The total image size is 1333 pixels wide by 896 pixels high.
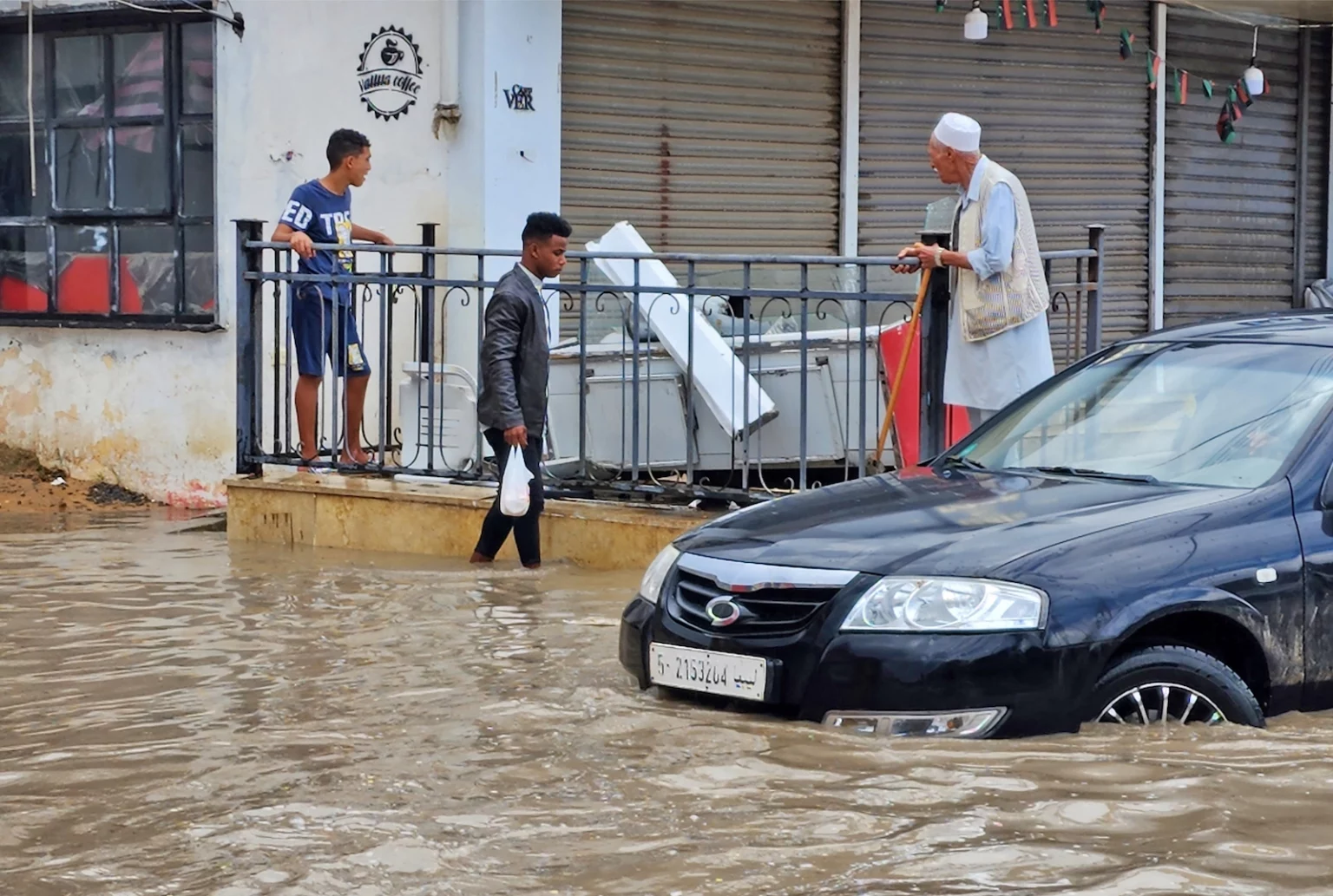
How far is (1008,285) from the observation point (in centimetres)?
753

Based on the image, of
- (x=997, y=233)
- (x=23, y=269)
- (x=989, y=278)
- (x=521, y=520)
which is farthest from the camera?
(x=23, y=269)

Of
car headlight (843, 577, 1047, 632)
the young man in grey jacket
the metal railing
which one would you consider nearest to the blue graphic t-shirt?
the metal railing

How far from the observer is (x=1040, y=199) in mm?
13266

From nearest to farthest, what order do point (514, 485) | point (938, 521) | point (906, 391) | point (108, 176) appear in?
point (938, 521) → point (514, 485) → point (906, 391) → point (108, 176)

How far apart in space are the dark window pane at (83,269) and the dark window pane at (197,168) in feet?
2.47

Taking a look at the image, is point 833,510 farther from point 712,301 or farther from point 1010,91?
point 1010,91

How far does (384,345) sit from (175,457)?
257 cm

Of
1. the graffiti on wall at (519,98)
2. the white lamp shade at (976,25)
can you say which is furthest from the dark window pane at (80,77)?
the white lamp shade at (976,25)

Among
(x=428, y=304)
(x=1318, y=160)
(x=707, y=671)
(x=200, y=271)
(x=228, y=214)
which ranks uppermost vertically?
(x=1318, y=160)

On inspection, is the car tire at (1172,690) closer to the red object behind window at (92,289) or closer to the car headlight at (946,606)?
the car headlight at (946,606)

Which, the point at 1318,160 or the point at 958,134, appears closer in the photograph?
the point at 958,134

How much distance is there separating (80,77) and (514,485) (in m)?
5.58

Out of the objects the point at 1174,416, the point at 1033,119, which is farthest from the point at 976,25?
the point at 1174,416

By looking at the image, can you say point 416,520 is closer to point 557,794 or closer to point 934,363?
point 934,363
